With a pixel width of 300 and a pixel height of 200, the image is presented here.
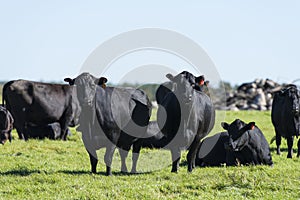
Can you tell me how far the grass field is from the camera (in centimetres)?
902

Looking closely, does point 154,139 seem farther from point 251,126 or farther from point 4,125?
point 4,125

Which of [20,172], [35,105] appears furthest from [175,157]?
[35,105]

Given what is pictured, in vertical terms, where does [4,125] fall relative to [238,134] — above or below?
below

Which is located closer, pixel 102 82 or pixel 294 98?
pixel 102 82

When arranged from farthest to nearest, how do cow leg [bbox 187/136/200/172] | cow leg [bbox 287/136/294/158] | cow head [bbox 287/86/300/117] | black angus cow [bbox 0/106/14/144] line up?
black angus cow [bbox 0/106/14/144], cow head [bbox 287/86/300/117], cow leg [bbox 287/136/294/158], cow leg [bbox 187/136/200/172]

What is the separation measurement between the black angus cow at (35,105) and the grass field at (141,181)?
504 cm

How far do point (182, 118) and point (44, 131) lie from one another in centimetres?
840

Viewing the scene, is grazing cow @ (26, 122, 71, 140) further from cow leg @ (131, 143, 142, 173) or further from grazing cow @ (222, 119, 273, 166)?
grazing cow @ (222, 119, 273, 166)

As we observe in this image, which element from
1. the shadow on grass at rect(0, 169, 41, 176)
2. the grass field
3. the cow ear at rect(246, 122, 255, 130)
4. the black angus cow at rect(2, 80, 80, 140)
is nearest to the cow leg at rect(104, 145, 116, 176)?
the grass field

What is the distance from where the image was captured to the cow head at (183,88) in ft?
35.1

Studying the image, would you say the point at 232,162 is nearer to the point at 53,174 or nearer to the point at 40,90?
the point at 53,174

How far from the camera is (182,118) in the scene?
36.4 feet

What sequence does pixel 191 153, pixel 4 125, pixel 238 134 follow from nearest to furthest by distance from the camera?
pixel 191 153 < pixel 238 134 < pixel 4 125

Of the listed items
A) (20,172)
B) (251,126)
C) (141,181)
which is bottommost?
(20,172)
